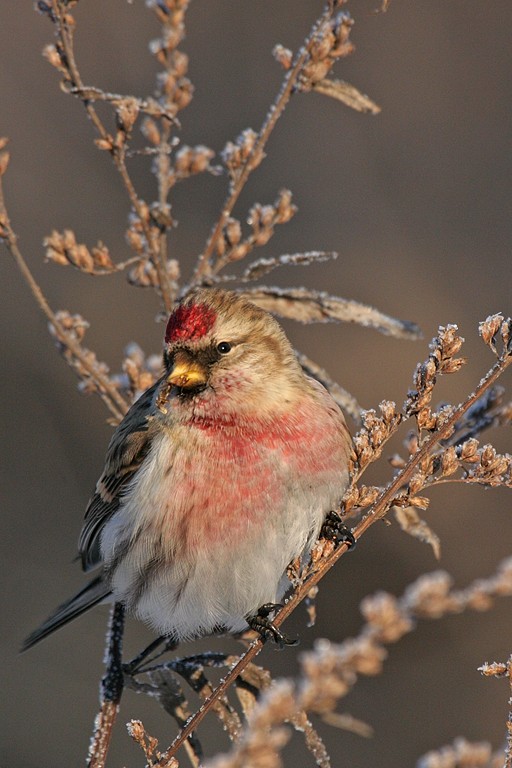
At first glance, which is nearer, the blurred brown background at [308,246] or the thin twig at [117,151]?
the thin twig at [117,151]

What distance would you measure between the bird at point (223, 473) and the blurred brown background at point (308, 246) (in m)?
2.53

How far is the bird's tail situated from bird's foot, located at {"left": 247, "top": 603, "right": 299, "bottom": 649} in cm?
48

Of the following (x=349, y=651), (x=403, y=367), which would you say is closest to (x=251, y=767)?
(x=349, y=651)

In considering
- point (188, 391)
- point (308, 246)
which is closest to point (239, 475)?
point (188, 391)

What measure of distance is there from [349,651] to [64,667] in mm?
4258

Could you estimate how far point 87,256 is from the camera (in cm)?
250

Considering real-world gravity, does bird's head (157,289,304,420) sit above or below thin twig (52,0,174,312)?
below

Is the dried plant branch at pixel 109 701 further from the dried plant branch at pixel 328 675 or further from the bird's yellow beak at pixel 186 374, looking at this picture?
the dried plant branch at pixel 328 675

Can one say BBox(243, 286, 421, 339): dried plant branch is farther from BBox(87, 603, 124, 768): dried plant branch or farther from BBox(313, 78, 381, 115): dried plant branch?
BBox(87, 603, 124, 768): dried plant branch

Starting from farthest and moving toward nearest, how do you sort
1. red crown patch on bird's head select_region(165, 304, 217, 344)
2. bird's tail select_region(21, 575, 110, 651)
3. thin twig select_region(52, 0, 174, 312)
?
bird's tail select_region(21, 575, 110, 651) → red crown patch on bird's head select_region(165, 304, 217, 344) → thin twig select_region(52, 0, 174, 312)

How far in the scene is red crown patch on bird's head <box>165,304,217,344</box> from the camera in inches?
94.0

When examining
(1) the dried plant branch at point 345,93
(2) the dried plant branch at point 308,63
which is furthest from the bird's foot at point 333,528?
(1) the dried plant branch at point 345,93

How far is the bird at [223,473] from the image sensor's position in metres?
2.40

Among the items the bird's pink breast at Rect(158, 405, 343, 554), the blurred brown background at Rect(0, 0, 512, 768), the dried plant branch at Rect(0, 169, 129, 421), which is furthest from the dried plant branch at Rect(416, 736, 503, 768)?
the blurred brown background at Rect(0, 0, 512, 768)
